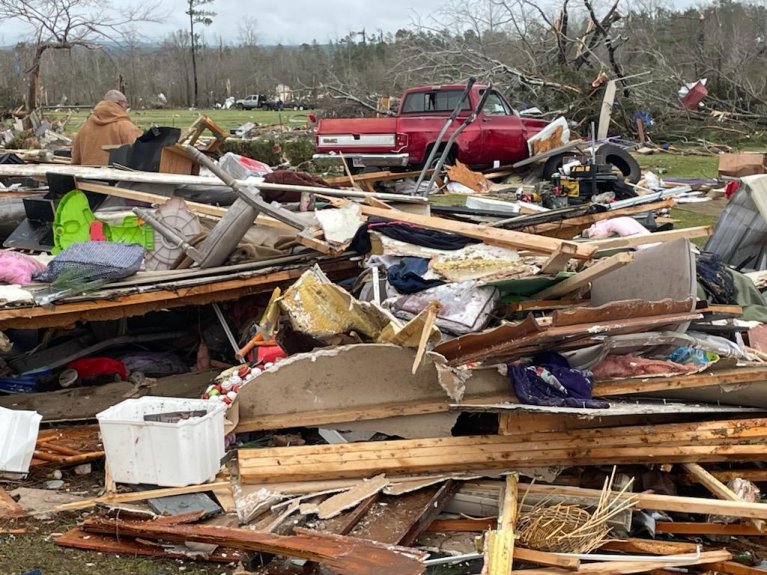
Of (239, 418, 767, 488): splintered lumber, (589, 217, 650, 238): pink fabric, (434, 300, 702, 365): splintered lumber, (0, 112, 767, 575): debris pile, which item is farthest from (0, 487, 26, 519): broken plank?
(589, 217, 650, 238): pink fabric

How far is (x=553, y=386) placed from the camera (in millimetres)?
4422

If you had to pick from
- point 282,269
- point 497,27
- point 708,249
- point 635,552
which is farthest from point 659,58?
point 635,552

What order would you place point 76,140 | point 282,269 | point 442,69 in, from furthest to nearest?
1. point 442,69
2. point 76,140
3. point 282,269

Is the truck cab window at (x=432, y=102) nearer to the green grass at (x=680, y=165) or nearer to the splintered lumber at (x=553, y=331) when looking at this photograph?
the green grass at (x=680, y=165)

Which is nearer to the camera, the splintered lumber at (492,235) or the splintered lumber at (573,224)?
the splintered lumber at (492,235)

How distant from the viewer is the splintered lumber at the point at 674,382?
14.9 feet

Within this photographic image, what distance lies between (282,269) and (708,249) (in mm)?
3728

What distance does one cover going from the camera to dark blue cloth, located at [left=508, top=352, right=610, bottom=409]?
4371mm

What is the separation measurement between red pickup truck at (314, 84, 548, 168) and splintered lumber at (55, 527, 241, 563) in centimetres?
1033

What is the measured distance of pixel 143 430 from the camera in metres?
4.54

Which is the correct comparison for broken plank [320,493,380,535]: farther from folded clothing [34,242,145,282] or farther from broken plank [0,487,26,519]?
folded clothing [34,242,145,282]

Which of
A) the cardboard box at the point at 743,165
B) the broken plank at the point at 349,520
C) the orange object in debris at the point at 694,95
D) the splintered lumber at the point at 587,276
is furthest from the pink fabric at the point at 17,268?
the orange object in debris at the point at 694,95

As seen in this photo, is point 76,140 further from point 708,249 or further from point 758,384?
point 758,384

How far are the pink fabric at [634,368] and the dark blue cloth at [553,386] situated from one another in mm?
190
